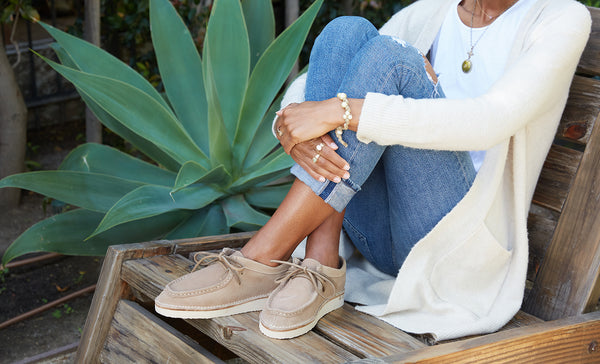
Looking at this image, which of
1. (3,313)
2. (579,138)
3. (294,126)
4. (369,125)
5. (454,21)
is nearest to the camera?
(369,125)

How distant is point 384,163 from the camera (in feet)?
4.80

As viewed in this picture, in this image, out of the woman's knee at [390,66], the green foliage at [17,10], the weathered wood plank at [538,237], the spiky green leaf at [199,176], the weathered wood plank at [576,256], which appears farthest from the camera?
the green foliage at [17,10]

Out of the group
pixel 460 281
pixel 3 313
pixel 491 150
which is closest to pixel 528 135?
pixel 491 150

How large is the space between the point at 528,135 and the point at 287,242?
572 millimetres

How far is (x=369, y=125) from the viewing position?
49.6 inches

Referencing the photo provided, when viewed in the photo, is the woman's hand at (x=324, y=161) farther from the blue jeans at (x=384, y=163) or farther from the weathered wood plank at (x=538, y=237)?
the weathered wood plank at (x=538, y=237)

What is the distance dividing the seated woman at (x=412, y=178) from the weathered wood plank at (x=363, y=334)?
3cm

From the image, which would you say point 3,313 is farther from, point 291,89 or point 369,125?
point 369,125

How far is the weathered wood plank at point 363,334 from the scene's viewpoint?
1.26 meters

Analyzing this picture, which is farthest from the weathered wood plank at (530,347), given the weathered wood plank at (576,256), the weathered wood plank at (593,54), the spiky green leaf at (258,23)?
the spiky green leaf at (258,23)

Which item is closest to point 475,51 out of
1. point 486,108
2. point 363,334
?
point 486,108

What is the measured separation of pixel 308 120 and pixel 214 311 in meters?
0.43

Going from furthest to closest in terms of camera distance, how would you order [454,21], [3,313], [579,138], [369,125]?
1. [3,313]
2. [454,21]
3. [579,138]
4. [369,125]

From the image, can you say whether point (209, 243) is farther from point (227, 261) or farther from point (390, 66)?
point (390, 66)
